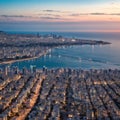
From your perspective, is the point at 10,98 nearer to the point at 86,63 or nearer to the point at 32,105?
the point at 32,105

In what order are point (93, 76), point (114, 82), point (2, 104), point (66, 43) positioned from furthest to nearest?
point (66, 43)
point (93, 76)
point (114, 82)
point (2, 104)

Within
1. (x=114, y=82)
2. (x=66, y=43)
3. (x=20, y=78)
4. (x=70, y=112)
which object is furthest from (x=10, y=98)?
(x=66, y=43)

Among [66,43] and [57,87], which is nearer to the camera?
[57,87]

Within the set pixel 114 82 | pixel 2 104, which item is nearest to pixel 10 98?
pixel 2 104

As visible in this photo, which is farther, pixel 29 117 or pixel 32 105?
pixel 32 105

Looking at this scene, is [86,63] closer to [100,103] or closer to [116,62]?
[116,62]

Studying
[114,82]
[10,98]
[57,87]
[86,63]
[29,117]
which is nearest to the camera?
[29,117]
